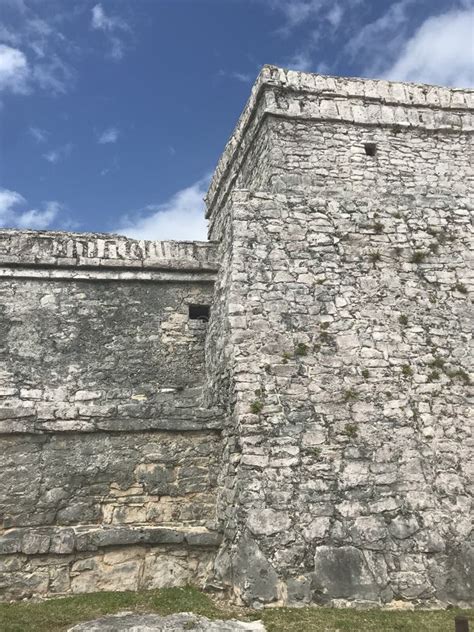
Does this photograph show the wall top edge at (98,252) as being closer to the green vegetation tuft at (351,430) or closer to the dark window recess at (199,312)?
the dark window recess at (199,312)

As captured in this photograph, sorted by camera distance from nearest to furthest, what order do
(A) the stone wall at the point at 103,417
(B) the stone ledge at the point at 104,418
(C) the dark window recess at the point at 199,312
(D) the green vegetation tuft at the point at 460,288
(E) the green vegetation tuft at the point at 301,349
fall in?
(A) the stone wall at the point at 103,417 < (B) the stone ledge at the point at 104,418 < (E) the green vegetation tuft at the point at 301,349 < (D) the green vegetation tuft at the point at 460,288 < (C) the dark window recess at the point at 199,312

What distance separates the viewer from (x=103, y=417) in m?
6.94

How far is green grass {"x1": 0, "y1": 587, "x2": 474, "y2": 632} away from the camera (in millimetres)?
5191

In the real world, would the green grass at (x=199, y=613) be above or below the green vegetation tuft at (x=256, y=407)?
below

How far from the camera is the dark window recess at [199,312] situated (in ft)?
29.9

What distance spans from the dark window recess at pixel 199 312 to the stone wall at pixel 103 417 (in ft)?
0.44

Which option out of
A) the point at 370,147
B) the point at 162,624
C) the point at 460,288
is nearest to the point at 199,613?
the point at 162,624

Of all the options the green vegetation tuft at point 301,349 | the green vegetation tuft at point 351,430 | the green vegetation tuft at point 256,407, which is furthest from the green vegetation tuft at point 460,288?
the green vegetation tuft at point 256,407

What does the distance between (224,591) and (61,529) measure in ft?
6.08

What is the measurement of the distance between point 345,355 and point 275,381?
0.99 meters

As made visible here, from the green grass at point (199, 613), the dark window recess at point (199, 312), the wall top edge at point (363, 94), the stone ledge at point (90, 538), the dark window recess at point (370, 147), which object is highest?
the wall top edge at point (363, 94)

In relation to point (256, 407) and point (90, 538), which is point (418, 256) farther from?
point (90, 538)

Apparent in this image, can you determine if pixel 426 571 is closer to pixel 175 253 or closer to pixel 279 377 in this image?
pixel 279 377

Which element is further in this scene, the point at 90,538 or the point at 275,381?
the point at 275,381
